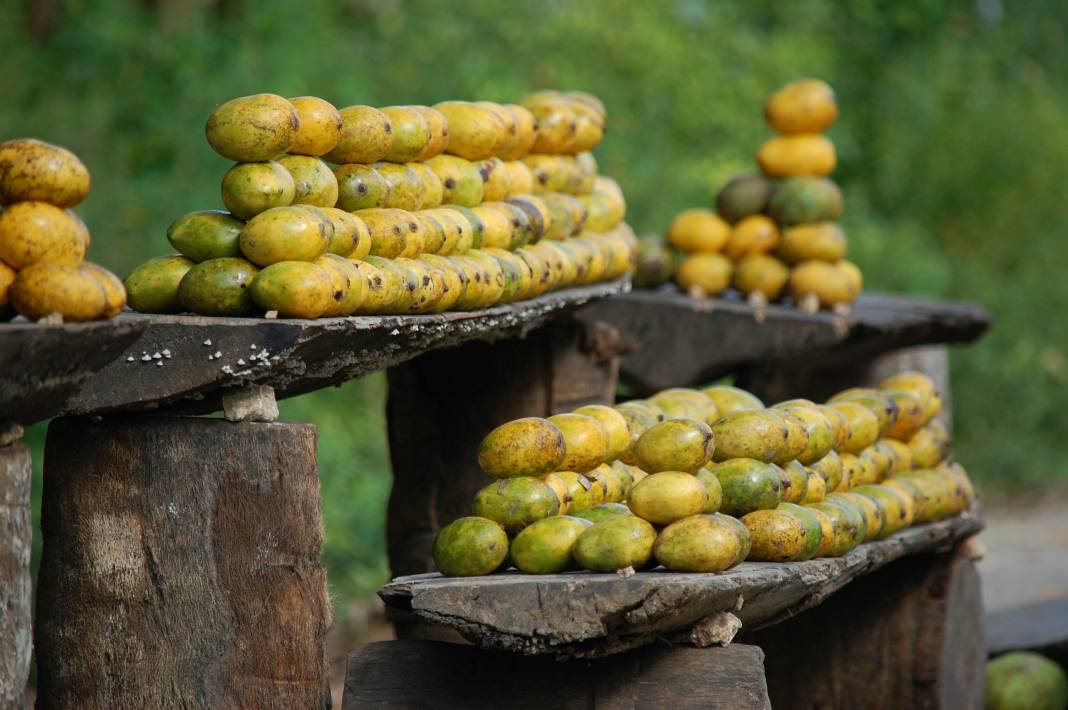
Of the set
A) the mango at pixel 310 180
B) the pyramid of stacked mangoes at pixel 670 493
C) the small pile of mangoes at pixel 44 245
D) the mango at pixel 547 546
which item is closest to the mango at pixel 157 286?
the mango at pixel 310 180

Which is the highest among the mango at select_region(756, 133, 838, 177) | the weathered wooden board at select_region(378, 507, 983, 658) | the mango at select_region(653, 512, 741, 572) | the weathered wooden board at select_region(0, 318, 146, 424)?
the mango at select_region(756, 133, 838, 177)

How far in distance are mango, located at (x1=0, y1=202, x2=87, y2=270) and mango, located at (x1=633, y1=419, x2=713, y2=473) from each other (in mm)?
1254

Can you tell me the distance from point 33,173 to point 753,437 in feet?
5.50

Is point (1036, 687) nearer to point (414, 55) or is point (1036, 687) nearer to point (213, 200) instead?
point (213, 200)

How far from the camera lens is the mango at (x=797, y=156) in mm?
6004

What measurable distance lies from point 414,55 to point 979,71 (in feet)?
18.9

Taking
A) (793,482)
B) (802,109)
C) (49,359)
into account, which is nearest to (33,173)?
(49,359)

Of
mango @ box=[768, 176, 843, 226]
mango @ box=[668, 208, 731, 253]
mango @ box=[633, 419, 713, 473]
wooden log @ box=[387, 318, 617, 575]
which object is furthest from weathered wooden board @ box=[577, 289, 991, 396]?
mango @ box=[633, 419, 713, 473]

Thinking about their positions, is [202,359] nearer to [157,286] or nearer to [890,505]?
[157,286]

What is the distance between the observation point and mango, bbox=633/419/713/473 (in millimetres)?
3150

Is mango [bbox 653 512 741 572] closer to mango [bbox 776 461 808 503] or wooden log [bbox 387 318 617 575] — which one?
mango [bbox 776 461 808 503]

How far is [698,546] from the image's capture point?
9.44ft

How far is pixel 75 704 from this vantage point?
9.91 ft

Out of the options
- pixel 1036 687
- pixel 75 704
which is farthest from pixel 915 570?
pixel 75 704
